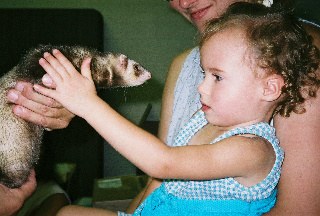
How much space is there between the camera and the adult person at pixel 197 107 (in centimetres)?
74

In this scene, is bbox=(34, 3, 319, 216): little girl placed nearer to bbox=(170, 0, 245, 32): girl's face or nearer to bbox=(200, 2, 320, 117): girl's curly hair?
bbox=(200, 2, 320, 117): girl's curly hair

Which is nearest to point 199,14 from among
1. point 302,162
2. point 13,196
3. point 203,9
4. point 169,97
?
Answer: point 203,9

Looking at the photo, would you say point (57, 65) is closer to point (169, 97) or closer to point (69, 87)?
point (69, 87)

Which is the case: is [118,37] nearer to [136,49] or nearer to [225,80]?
[136,49]

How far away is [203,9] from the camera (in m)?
1.02

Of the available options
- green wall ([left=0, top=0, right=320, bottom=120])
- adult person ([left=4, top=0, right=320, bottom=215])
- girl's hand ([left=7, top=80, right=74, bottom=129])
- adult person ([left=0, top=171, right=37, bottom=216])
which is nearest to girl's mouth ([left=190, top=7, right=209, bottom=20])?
adult person ([left=4, top=0, right=320, bottom=215])

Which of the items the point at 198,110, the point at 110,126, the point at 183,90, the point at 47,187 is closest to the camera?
the point at 110,126

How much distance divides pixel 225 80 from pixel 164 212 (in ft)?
1.08

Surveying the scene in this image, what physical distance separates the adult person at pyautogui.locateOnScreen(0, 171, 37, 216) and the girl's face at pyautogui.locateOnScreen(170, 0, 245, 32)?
66cm

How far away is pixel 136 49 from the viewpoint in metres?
2.44

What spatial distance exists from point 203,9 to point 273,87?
41 cm

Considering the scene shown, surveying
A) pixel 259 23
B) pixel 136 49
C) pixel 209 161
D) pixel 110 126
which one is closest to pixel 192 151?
pixel 209 161

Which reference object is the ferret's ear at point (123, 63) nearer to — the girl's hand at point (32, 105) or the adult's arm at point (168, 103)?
the adult's arm at point (168, 103)

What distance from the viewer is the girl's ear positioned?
0.70 m
